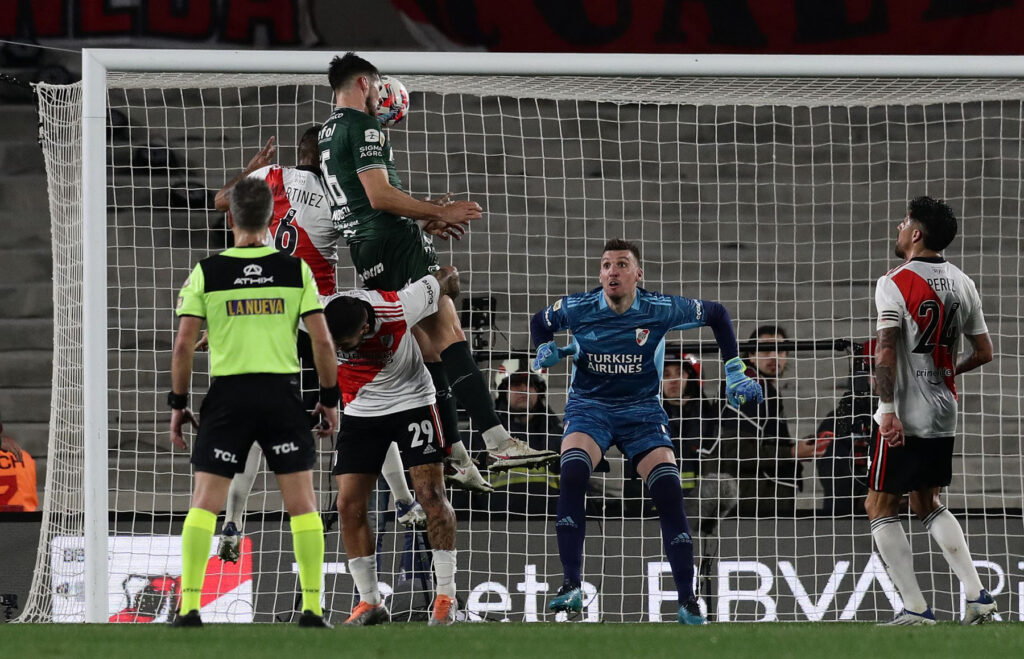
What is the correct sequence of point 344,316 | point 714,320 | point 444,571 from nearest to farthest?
point 344,316 → point 444,571 → point 714,320

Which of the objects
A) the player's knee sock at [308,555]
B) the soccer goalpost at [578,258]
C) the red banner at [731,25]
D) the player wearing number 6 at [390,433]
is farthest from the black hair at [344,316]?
the red banner at [731,25]

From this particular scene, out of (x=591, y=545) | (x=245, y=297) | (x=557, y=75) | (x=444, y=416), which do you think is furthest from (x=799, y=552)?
(x=245, y=297)

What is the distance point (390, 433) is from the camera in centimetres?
648

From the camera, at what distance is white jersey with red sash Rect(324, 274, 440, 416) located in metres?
6.39

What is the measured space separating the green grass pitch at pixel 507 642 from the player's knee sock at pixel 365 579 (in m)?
0.74

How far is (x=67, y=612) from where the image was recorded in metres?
7.69

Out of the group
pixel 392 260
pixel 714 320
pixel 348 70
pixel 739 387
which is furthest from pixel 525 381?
pixel 348 70

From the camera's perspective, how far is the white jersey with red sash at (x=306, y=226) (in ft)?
22.8

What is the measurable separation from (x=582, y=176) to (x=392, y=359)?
20.5ft

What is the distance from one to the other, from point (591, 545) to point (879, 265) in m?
5.03

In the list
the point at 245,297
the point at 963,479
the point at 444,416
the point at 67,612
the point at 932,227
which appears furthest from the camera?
the point at 963,479

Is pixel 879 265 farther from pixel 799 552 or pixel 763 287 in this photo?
pixel 799 552

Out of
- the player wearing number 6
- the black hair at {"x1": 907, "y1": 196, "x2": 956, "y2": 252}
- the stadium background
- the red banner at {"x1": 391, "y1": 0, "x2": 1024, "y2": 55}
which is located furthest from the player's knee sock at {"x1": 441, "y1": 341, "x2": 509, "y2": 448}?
the red banner at {"x1": 391, "y1": 0, "x2": 1024, "y2": 55}

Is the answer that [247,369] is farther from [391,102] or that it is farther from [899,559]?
[899,559]
